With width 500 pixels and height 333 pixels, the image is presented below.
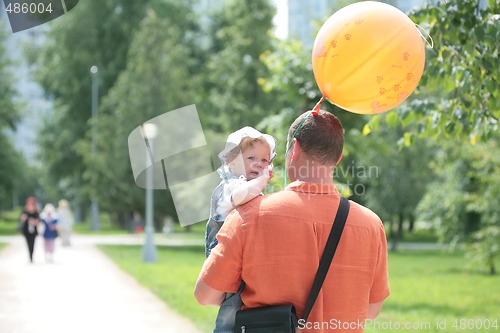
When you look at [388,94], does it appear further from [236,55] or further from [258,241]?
[236,55]

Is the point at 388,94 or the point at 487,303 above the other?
the point at 388,94

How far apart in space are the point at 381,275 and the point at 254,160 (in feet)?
2.72

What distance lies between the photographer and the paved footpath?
8906 millimetres

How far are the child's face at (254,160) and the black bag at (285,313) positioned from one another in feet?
2.03

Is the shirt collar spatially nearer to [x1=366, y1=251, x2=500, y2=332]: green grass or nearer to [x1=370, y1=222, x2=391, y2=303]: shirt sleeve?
[x1=370, y1=222, x2=391, y2=303]: shirt sleeve

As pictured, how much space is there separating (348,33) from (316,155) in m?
0.79

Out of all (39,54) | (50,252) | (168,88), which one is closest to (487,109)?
(50,252)

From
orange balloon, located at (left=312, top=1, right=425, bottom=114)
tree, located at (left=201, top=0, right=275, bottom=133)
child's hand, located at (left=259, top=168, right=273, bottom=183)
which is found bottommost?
child's hand, located at (left=259, top=168, right=273, bottom=183)

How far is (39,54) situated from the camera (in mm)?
46781

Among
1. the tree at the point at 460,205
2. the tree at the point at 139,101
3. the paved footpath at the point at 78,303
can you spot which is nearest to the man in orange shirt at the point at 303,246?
the paved footpath at the point at 78,303

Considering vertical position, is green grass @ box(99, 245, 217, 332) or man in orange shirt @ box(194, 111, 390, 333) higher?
man in orange shirt @ box(194, 111, 390, 333)

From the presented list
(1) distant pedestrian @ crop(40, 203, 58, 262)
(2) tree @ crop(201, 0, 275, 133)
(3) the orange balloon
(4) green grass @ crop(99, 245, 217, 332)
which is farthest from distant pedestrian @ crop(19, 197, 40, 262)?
(3) the orange balloon

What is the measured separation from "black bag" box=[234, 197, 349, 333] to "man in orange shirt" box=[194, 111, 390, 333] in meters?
0.03

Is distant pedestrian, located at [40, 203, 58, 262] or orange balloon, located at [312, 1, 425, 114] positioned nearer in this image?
orange balloon, located at [312, 1, 425, 114]
